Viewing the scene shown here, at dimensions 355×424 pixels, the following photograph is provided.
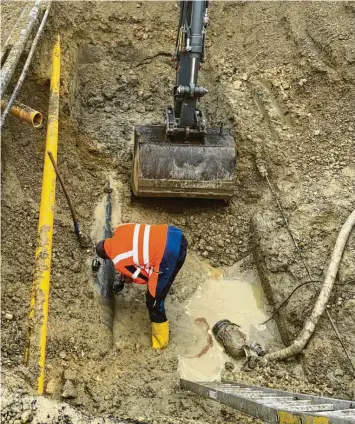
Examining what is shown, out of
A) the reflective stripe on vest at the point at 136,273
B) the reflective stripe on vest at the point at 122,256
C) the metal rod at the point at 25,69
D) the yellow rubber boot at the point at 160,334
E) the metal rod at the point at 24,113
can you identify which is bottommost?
the yellow rubber boot at the point at 160,334

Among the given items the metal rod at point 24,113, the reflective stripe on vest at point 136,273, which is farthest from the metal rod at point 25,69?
the reflective stripe on vest at point 136,273

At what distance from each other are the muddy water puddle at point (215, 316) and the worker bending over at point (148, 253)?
2.71 feet

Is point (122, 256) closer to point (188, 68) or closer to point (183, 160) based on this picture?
point (183, 160)

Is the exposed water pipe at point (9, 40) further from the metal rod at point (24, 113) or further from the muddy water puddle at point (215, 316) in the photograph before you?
the muddy water puddle at point (215, 316)

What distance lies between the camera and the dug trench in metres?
4.51

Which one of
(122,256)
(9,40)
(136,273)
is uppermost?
(9,40)

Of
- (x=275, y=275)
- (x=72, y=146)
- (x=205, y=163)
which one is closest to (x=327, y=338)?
(x=275, y=275)

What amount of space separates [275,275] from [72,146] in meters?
3.08

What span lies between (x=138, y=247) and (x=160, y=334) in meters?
1.08

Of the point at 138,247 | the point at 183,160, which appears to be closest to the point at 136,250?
the point at 138,247

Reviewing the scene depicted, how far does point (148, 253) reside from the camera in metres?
4.72

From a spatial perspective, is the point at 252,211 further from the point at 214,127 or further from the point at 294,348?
the point at 294,348

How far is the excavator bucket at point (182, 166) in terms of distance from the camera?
5.97 m

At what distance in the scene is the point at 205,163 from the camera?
6.04m
